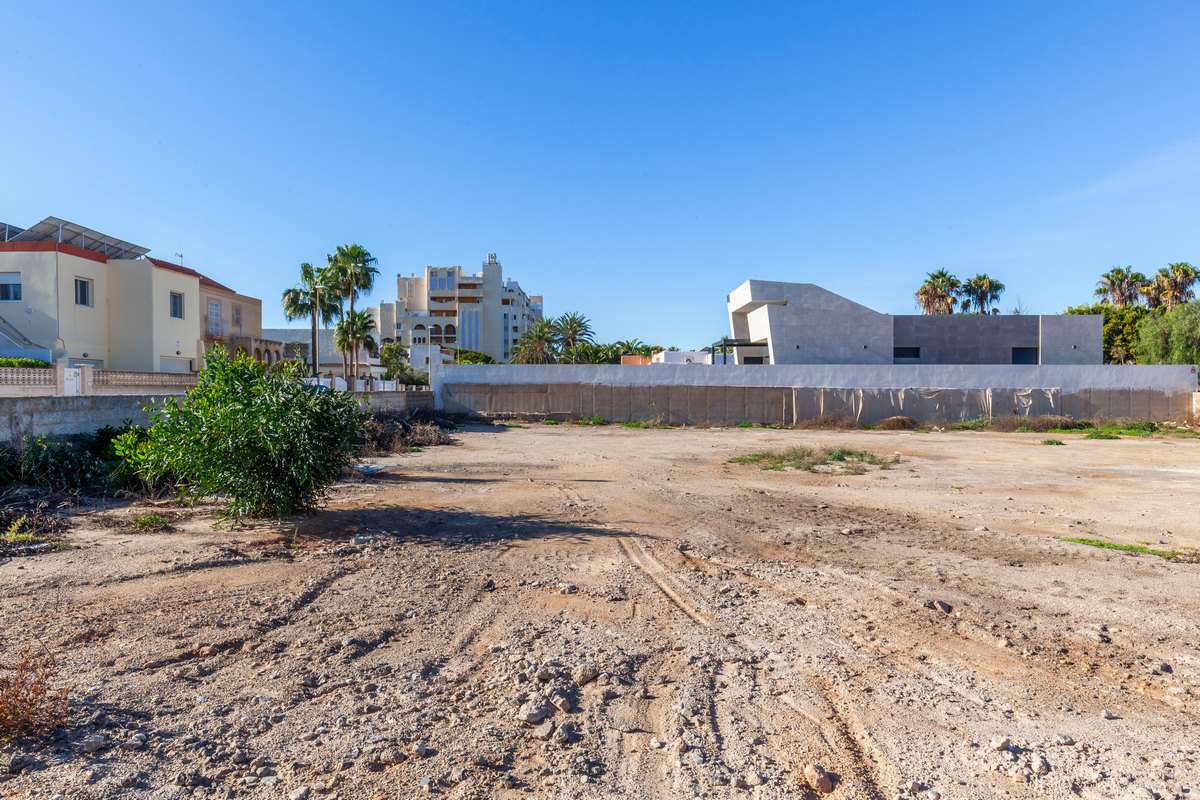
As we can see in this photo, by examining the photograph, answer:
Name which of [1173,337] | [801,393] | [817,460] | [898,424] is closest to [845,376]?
[801,393]

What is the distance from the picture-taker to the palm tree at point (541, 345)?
230 feet

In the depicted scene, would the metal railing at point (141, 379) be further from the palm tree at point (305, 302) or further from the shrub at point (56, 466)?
the palm tree at point (305, 302)

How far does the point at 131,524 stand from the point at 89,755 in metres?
6.40

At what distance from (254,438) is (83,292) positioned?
2949cm

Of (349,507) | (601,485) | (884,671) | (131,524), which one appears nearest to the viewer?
(884,671)

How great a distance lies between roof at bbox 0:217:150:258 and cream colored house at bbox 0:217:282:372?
Result: 38 millimetres

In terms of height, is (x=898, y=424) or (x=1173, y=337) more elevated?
(x=1173, y=337)

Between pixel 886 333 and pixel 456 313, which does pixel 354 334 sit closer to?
pixel 886 333

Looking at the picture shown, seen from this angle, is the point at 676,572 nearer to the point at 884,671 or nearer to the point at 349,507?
the point at 884,671

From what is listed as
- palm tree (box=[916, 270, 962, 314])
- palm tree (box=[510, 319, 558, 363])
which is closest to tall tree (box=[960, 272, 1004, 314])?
palm tree (box=[916, 270, 962, 314])

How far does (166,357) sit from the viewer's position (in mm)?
32094

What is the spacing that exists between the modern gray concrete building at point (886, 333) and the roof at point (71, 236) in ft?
109

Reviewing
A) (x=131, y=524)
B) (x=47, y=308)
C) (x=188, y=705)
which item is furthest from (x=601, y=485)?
(x=47, y=308)

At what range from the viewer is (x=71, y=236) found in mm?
32000
